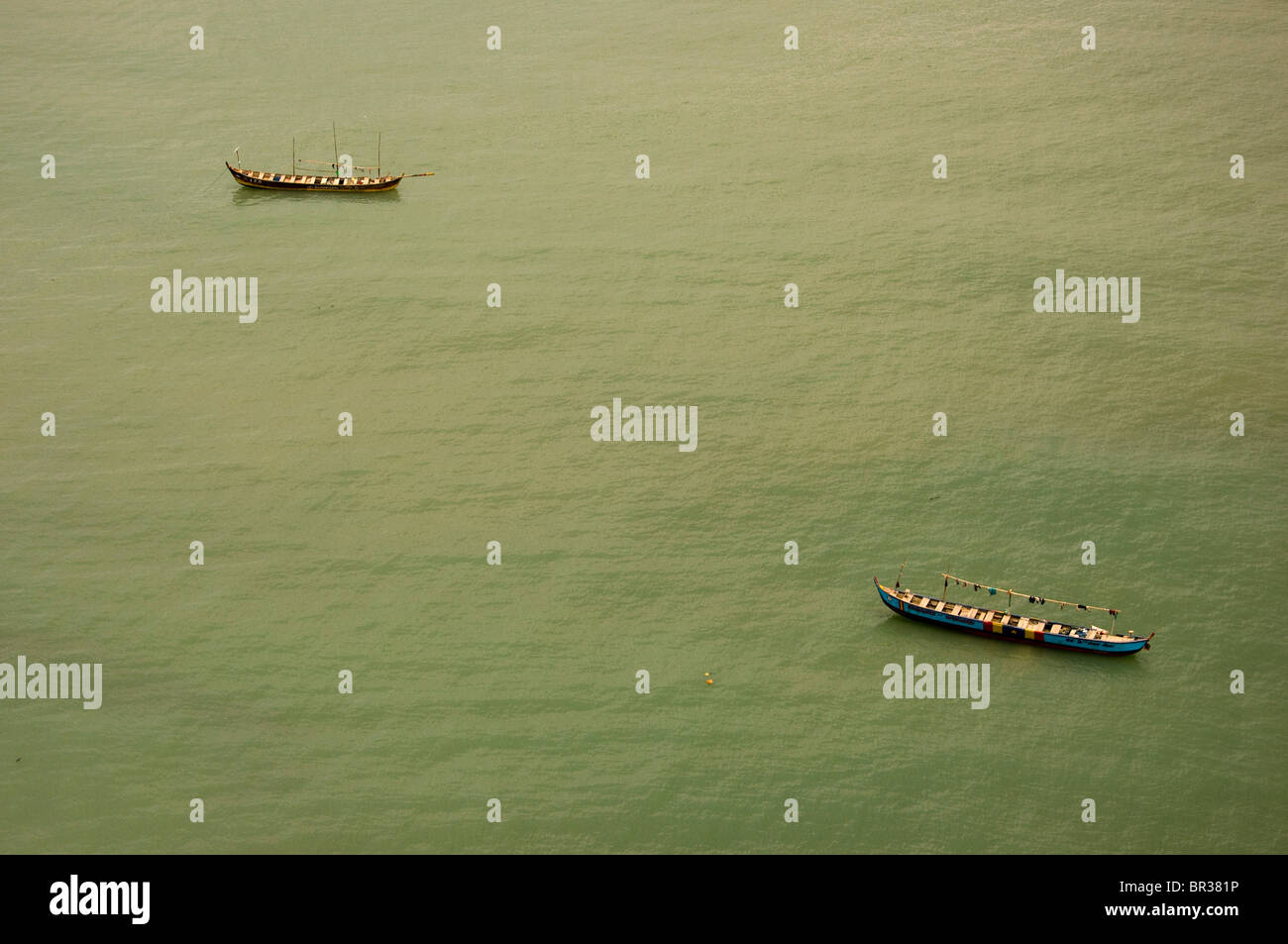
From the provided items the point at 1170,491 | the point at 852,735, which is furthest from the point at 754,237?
the point at 852,735

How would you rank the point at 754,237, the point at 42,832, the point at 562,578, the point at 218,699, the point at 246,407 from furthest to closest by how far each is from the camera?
the point at 754,237 < the point at 246,407 < the point at 562,578 < the point at 218,699 < the point at 42,832

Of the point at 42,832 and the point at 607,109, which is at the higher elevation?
the point at 607,109

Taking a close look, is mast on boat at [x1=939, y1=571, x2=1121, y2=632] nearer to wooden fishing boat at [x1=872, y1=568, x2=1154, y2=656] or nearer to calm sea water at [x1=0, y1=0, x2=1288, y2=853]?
wooden fishing boat at [x1=872, y1=568, x2=1154, y2=656]

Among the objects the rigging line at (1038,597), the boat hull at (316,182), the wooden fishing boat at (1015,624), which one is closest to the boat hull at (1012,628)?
the wooden fishing boat at (1015,624)

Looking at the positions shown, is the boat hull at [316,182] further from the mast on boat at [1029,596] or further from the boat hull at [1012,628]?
the mast on boat at [1029,596]

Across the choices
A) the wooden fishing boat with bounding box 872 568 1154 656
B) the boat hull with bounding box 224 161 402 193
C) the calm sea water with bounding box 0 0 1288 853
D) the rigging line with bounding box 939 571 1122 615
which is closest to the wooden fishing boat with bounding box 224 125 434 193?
the boat hull with bounding box 224 161 402 193

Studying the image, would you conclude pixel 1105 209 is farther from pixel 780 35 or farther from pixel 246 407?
pixel 246 407

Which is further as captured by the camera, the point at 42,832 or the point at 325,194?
the point at 325,194
